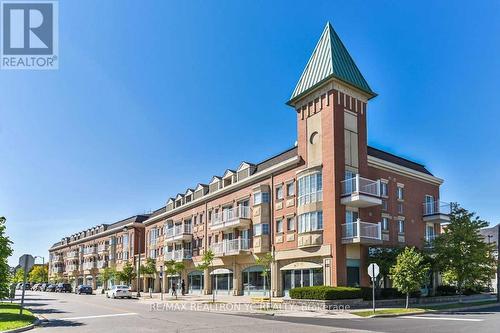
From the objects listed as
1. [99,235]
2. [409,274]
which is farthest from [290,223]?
[99,235]

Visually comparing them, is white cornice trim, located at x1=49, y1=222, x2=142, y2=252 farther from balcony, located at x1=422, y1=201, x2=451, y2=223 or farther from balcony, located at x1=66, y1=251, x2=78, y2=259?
balcony, located at x1=422, y1=201, x2=451, y2=223

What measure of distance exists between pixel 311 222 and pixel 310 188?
2579 mm

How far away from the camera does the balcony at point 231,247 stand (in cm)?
4191

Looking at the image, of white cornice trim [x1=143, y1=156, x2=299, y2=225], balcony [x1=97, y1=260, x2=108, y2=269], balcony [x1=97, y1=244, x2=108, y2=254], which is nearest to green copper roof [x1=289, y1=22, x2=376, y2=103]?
white cornice trim [x1=143, y1=156, x2=299, y2=225]

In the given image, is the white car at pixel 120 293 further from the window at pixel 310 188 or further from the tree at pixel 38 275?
the tree at pixel 38 275

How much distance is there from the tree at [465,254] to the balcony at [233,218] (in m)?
16.1

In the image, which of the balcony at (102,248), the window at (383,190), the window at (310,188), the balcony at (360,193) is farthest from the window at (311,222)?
the balcony at (102,248)

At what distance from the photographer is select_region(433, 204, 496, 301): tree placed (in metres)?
33.1

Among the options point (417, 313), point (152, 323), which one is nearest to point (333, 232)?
point (417, 313)

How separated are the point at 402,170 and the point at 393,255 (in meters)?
8.96

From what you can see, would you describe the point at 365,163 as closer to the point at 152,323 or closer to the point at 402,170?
the point at 402,170

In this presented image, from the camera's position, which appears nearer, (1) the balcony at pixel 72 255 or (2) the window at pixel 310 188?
(2) the window at pixel 310 188

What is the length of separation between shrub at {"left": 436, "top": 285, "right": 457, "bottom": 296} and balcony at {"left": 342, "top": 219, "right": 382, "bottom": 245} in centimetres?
813

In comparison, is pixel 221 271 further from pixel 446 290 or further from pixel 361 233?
pixel 446 290
